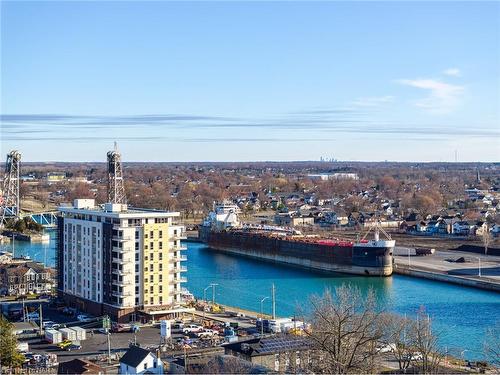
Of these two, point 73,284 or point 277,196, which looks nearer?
point 73,284

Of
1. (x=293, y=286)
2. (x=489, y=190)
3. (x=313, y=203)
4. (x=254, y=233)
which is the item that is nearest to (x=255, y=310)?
(x=293, y=286)

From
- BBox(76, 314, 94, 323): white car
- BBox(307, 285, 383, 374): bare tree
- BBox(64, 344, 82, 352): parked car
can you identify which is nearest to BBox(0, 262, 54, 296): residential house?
BBox(76, 314, 94, 323): white car

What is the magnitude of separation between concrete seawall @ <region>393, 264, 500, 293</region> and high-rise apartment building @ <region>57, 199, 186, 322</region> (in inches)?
245

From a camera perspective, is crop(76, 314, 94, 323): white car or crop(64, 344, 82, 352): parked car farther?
crop(76, 314, 94, 323): white car

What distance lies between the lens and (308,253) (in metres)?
18.7

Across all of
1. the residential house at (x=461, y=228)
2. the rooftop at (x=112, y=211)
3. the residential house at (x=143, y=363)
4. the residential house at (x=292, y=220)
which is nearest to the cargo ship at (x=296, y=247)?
the residential house at (x=292, y=220)

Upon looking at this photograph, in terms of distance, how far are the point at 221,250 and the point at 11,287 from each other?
28.7 ft

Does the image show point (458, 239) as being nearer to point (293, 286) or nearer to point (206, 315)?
point (293, 286)

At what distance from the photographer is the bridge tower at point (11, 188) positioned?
24156 mm

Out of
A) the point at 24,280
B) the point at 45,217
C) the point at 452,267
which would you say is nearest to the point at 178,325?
the point at 24,280

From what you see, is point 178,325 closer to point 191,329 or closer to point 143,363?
point 191,329

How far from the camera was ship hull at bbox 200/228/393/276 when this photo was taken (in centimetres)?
1716

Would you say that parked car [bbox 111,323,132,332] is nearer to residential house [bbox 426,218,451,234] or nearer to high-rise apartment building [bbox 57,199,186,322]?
high-rise apartment building [bbox 57,199,186,322]

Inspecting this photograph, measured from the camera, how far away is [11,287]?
45.9ft
